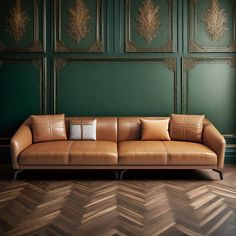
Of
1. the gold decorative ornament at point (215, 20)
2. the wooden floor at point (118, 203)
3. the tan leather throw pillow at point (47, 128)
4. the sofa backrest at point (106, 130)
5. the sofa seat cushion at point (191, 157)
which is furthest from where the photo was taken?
the gold decorative ornament at point (215, 20)

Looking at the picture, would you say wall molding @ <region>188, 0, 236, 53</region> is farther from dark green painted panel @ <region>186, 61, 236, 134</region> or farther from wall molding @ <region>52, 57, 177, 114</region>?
wall molding @ <region>52, 57, 177, 114</region>

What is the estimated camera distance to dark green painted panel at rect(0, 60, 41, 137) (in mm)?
4355

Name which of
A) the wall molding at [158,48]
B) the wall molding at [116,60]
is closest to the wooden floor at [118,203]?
the wall molding at [116,60]

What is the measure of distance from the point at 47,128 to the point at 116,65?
1.24 m

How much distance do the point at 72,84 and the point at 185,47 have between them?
1.59 metres

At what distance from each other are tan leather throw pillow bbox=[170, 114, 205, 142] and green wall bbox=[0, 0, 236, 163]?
34cm

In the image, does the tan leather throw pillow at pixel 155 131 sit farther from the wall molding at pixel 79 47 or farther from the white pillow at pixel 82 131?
the wall molding at pixel 79 47

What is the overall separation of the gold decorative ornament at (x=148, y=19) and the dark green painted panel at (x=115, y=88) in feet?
1.47

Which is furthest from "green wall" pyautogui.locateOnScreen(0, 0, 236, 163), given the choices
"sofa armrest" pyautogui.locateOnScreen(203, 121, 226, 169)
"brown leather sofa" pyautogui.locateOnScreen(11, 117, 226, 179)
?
"brown leather sofa" pyautogui.locateOnScreen(11, 117, 226, 179)

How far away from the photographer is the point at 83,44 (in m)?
4.34

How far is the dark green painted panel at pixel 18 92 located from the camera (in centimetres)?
436

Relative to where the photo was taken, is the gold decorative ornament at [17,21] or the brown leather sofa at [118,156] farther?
the gold decorative ornament at [17,21]

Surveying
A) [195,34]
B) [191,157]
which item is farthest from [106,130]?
[195,34]

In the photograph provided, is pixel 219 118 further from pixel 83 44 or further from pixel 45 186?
pixel 45 186
